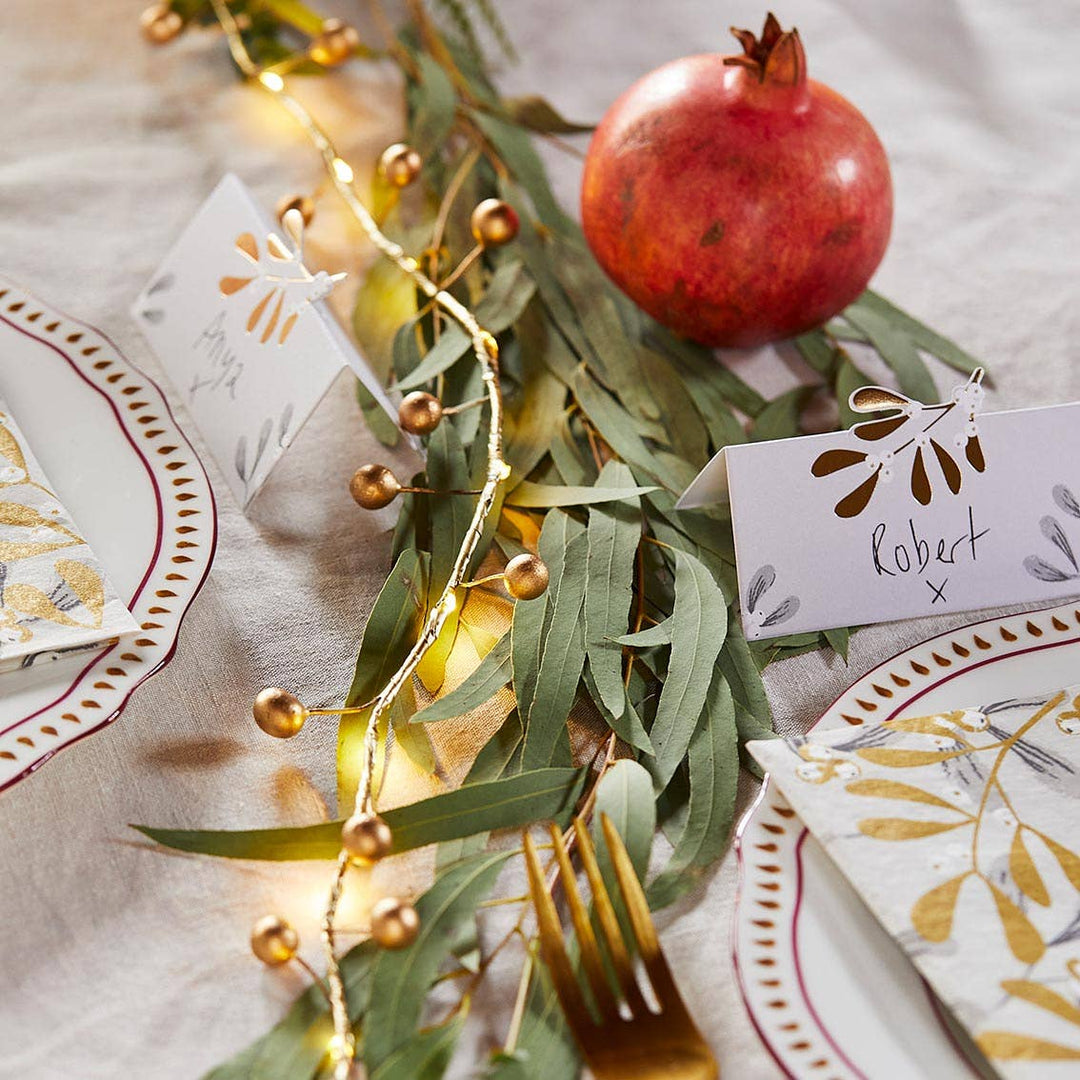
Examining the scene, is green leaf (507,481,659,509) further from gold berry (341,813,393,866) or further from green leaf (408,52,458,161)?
green leaf (408,52,458,161)

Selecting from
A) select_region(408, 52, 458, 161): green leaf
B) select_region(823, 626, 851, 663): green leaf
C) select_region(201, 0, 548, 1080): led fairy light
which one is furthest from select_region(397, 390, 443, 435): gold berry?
select_region(408, 52, 458, 161): green leaf

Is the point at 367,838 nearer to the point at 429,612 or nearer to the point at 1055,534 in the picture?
the point at 429,612

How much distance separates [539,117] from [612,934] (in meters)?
0.70

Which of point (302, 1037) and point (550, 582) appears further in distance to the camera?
point (550, 582)

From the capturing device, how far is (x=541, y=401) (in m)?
0.69

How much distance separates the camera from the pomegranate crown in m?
0.62

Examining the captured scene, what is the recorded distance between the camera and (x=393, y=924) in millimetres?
409

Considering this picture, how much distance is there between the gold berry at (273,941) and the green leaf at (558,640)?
117mm

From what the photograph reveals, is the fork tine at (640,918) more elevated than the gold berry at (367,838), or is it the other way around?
the gold berry at (367,838)

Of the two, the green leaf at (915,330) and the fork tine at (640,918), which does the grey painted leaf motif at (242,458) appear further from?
the green leaf at (915,330)

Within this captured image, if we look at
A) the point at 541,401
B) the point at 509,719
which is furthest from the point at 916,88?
the point at 509,719

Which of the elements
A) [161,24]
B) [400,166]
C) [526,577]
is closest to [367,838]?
[526,577]

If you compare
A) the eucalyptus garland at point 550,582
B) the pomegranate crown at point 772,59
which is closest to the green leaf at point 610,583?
the eucalyptus garland at point 550,582

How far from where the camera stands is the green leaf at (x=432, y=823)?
1.49 ft
